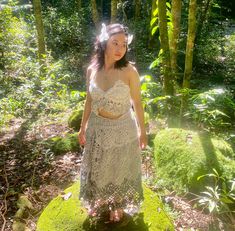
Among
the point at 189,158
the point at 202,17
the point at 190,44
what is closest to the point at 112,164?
the point at 189,158

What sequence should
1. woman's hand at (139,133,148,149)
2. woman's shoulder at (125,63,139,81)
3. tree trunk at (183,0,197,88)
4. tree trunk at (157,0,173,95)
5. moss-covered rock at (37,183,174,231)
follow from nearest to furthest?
woman's shoulder at (125,63,139,81) → woman's hand at (139,133,148,149) → moss-covered rock at (37,183,174,231) → tree trunk at (183,0,197,88) → tree trunk at (157,0,173,95)

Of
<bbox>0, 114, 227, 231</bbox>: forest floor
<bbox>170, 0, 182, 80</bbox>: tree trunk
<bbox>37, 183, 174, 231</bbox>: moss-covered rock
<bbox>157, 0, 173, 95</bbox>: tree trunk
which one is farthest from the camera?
<bbox>170, 0, 182, 80</bbox>: tree trunk

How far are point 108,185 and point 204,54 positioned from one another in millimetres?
9622

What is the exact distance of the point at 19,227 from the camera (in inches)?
171

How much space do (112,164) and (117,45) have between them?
1.26m

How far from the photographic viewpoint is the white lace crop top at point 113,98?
3.15 m

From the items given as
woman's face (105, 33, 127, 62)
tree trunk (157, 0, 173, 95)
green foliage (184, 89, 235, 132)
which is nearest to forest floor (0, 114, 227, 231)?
green foliage (184, 89, 235, 132)

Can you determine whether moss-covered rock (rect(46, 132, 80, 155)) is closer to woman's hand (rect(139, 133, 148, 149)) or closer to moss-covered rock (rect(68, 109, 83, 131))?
moss-covered rock (rect(68, 109, 83, 131))

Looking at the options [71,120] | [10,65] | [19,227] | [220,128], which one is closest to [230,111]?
[220,128]

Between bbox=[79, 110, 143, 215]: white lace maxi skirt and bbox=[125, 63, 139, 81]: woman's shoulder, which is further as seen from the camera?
bbox=[79, 110, 143, 215]: white lace maxi skirt

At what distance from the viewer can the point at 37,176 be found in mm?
5785

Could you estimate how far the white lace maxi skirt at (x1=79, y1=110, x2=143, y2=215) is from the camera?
3.34 meters

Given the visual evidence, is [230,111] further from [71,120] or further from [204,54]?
[204,54]

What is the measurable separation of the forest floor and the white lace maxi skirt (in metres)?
1.26
